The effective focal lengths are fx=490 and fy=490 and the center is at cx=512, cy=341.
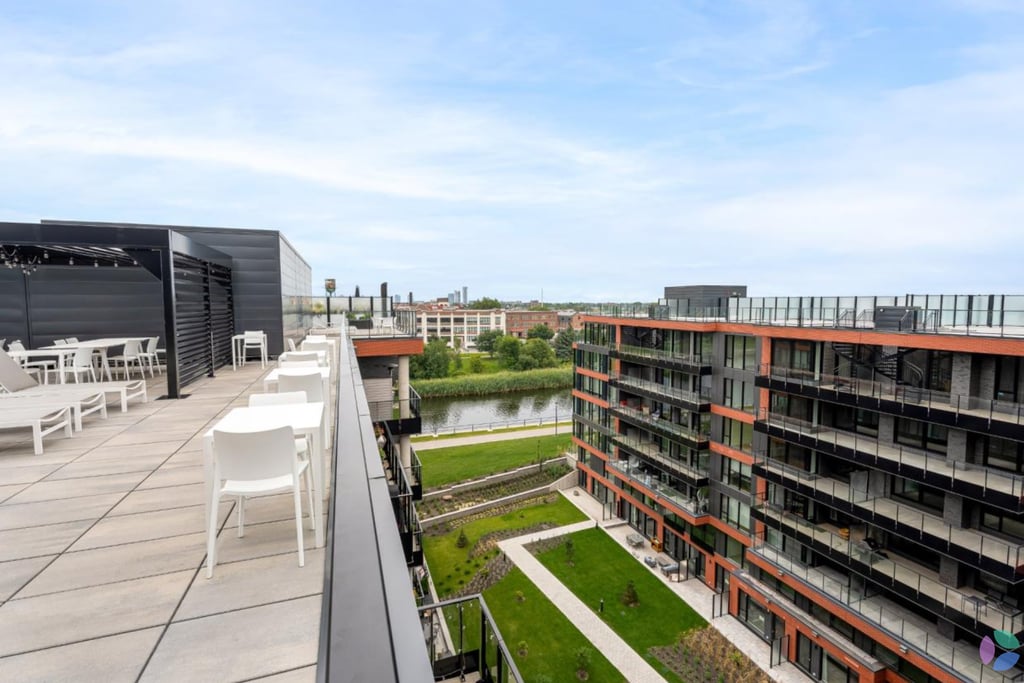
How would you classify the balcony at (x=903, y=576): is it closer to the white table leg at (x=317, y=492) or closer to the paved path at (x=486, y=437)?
the white table leg at (x=317, y=492)

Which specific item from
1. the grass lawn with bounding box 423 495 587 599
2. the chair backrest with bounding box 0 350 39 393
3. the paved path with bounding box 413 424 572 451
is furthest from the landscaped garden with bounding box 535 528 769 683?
the chair backrest with bounding box 0 350 39 393

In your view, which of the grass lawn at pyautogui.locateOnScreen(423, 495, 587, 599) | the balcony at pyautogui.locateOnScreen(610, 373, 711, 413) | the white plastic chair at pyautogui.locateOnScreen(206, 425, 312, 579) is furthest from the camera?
the balcony at pyautogui.locateOnScreen(610, 373, 711, 413)

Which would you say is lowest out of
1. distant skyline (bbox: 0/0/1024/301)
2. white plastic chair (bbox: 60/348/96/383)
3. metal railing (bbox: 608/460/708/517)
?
metal railing (bbox: 608/460/708/517)

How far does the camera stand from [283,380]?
528 cm

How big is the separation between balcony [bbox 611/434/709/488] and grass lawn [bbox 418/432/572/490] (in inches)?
325

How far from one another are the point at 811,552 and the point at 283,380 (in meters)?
16.7

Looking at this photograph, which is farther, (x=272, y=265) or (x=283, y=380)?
(x=272, y=265)

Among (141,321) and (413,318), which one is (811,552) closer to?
(413,318)

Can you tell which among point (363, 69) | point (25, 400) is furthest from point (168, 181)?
point (25, 400)

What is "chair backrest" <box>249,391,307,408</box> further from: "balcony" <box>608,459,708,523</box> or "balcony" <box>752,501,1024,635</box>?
"balcony" <box>608,459,708,523</box>

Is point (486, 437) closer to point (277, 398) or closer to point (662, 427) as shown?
point (662, 427)

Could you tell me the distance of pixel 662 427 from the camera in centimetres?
2081

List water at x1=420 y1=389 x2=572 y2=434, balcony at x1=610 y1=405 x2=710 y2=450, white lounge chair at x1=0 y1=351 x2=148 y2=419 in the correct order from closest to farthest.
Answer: white lounge chair at x1=0 y1=351 x2=148 y2=419 → balcony at x1=610 y1=405 x2=710 y2=450 → water at x1=420 y1=389 x2=572 y2=434

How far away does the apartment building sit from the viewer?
10.8 m
